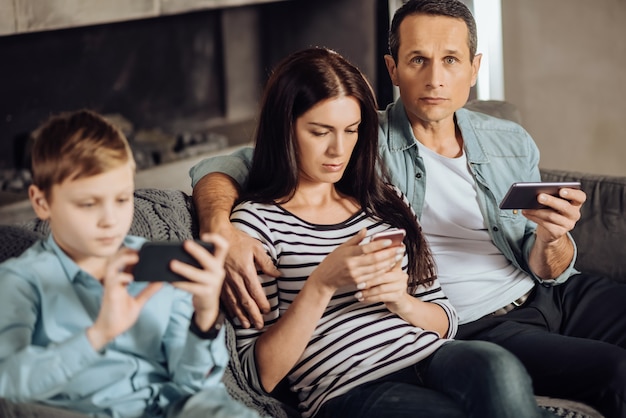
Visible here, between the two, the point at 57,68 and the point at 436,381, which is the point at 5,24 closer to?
the point at 57,68

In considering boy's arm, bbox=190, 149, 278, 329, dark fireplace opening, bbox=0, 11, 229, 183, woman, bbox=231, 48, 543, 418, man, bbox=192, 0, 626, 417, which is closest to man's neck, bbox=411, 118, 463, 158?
man, bbox=192, 0, 626, 417

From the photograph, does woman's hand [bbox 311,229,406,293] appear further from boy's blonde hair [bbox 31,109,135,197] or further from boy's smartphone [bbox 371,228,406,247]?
boy's blonde hair [bbox 31,109,135,197]

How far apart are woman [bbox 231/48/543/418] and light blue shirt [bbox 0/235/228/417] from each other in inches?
10.3

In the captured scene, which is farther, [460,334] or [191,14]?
[191,14]

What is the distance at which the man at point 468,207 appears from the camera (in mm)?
1999

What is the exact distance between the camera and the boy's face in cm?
125

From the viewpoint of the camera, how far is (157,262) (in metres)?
1.25

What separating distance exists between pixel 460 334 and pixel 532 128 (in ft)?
7.20

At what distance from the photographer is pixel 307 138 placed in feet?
5.66

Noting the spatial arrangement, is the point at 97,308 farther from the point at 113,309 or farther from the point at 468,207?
the point at 468,207

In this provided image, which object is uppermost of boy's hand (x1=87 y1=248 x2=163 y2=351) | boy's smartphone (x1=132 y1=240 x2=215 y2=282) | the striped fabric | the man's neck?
the man's neck

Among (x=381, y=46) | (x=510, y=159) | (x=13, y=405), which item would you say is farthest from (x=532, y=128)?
(x=13, y=405)

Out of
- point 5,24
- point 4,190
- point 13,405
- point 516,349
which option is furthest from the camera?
point 4,190

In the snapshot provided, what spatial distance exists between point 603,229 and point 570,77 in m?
1.83
